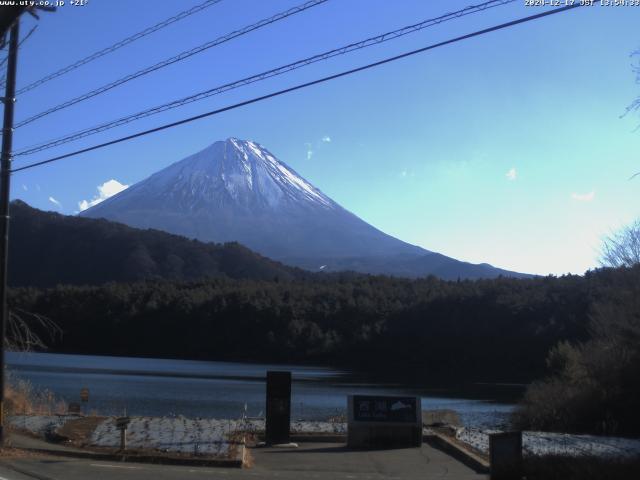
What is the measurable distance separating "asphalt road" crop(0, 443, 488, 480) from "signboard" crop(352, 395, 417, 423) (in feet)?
2.80

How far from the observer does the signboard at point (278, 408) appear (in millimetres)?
15977

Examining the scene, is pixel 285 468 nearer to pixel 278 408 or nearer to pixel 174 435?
pixel 278 408

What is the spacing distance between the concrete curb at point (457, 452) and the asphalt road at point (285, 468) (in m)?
0.16

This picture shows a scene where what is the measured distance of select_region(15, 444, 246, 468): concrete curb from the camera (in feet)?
44.5

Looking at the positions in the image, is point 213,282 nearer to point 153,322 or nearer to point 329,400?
point 153,322

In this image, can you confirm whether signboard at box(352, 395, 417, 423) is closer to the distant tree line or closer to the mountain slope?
the distant tree line

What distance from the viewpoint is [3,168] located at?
51.2 ft

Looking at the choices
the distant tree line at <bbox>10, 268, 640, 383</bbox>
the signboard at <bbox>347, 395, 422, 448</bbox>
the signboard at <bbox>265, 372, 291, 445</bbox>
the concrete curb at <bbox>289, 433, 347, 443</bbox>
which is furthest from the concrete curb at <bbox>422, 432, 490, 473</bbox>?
the distant tree line at <bbox>10, 268, 640, 383</bbox>

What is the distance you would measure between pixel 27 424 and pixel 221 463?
622 centimetres

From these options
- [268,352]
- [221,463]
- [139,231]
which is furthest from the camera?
[139,231]

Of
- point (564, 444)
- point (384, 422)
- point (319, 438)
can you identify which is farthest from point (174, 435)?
point (564, 444)

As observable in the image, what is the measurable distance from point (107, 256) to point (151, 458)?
134 meters

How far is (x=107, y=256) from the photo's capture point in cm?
14350

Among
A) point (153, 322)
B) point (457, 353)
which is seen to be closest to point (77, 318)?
point (153, 322)
